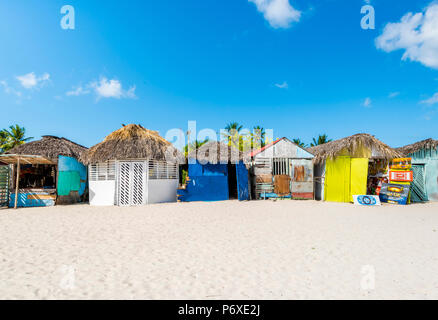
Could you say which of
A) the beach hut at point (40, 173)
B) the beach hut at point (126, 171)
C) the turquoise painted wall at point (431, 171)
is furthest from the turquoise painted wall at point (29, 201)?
the turquoise painted wall at point (431, 171)

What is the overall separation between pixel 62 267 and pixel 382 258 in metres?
5.91

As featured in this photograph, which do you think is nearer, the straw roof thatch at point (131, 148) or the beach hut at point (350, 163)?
the straw roof thatch at point (131, 148)

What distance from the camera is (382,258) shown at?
4.56 m

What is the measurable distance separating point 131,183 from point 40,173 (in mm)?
7858

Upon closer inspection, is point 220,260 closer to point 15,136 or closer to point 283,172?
point 283,172

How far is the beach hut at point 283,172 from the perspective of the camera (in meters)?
14.5

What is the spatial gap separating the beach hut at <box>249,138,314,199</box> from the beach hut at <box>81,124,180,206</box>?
228 inches

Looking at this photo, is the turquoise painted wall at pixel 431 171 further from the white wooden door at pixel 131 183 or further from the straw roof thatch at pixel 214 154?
the white wooden door at pixel 131 183

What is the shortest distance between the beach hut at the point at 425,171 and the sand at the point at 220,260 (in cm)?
882

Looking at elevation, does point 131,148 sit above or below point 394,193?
above

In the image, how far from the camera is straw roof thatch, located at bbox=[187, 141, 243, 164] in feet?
47.1

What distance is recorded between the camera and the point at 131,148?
13.3 metres

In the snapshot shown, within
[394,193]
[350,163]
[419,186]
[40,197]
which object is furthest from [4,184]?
[419,186]
